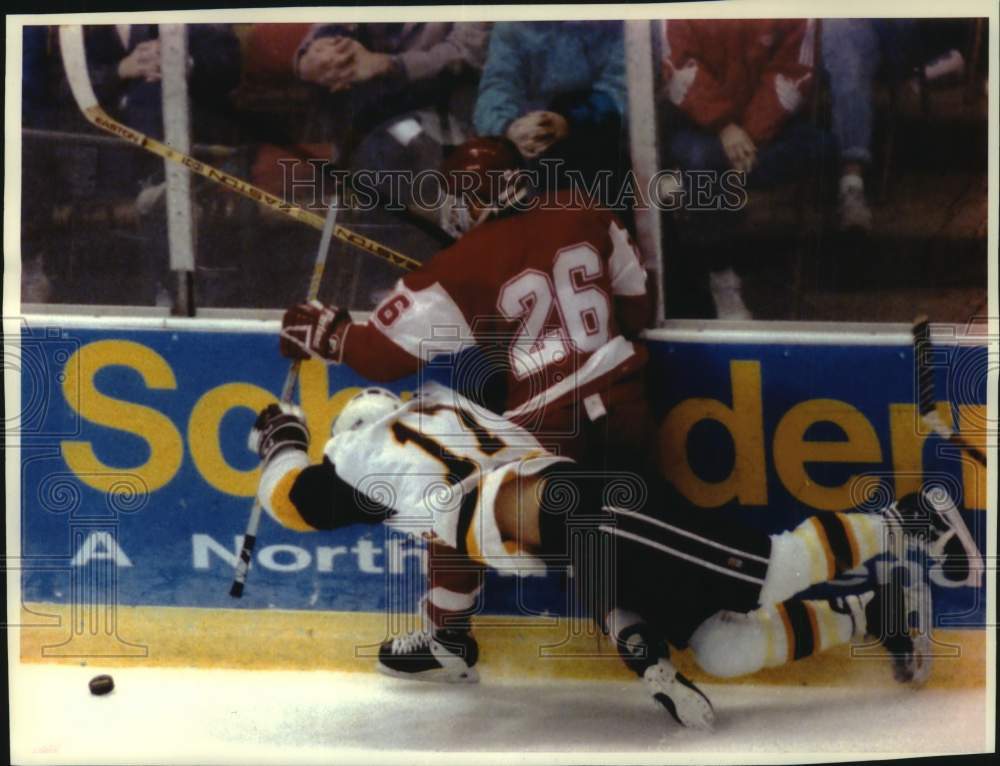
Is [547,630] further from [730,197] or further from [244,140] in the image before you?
[244,140]

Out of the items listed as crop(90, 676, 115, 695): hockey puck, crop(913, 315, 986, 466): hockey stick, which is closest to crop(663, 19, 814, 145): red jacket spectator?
crop(913, 315, 986, 466): hockey stick

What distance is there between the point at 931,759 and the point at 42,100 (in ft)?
7.65

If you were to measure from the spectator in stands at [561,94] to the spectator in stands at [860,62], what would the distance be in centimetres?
44

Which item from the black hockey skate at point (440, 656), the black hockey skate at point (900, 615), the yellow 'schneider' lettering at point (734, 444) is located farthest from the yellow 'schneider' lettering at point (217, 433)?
the black hockey skate at point (900, 615)

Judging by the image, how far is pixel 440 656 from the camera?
246 centimetres

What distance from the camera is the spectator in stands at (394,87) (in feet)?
7.84

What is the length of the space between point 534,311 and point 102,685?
1.22 metres

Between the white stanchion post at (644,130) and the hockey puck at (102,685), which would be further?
the hockey puck at (102,685)

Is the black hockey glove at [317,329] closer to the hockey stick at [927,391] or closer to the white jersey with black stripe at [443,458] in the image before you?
the white jersey with black stripe at [443,458]

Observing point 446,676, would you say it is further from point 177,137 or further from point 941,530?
point 177,137

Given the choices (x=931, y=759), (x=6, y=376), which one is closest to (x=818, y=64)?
(x=931, y=759)

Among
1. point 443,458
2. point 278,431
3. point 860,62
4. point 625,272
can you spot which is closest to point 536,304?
point 625,272

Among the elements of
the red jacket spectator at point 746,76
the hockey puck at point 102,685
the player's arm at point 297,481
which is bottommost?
the hockey puck at point 102,685

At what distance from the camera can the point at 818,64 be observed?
239 cm
